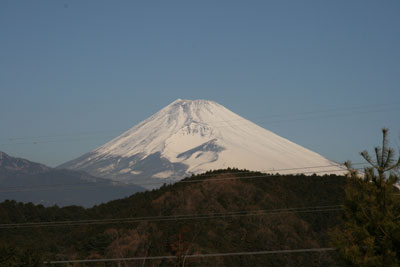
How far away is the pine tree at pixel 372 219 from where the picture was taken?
16.9 metres

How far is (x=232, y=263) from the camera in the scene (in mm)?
76562

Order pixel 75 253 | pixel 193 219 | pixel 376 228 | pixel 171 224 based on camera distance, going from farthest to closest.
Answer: pixel 193 219 → pixel 171 224 → pixel 75 253 → pixel 376 228

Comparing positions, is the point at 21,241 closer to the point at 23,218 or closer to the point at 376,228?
the point at 23,218

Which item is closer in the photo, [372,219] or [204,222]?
[372,219]

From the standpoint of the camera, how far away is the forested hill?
7475 centimetres

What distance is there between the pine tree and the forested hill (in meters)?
47.1

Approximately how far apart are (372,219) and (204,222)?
7131 cm

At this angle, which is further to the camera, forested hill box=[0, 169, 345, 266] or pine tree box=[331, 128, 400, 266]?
forested hill box=[0, 169, 345, 266]

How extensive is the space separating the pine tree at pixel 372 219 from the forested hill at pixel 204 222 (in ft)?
154

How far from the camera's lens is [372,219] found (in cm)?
1750

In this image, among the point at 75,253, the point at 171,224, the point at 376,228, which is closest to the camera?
the point at 376,228

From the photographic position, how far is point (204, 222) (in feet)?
288

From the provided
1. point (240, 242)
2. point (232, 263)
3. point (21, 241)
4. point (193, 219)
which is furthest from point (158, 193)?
point (21, 241)

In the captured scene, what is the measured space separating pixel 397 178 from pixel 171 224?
219 ft
